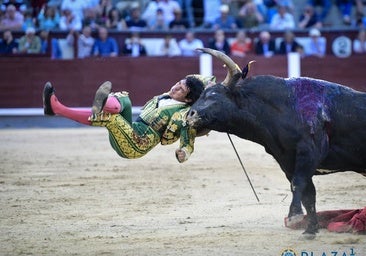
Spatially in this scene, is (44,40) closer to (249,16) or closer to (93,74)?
(93,74)

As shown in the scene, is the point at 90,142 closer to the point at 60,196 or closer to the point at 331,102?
the point at 60,196

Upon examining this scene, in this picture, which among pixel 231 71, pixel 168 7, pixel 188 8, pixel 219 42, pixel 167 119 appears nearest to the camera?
pixel 231 71

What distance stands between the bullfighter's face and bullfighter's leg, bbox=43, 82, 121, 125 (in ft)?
1.46

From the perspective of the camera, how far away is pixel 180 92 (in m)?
6.57

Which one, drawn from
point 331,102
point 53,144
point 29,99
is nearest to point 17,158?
point 53,144

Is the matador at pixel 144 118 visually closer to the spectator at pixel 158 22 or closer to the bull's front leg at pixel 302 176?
the bull's front leg at pixel 302 176

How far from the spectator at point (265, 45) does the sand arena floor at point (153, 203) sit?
362cm

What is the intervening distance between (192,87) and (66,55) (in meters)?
9.16

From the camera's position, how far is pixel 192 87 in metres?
6.52

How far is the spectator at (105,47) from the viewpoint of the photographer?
1507 cm

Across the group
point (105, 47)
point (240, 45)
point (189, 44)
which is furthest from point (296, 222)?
point (105, 47)

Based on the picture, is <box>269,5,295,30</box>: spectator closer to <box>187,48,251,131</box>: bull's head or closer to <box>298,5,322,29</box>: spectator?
<box>298,5,322,29</box>: spectator

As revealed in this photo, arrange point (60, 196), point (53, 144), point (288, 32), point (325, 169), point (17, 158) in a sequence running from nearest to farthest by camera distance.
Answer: point (325, 169) → point (60, 196) → point (17, 158) → point (53, 144) → point (288, 32)

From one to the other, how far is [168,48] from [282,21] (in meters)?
2.16
